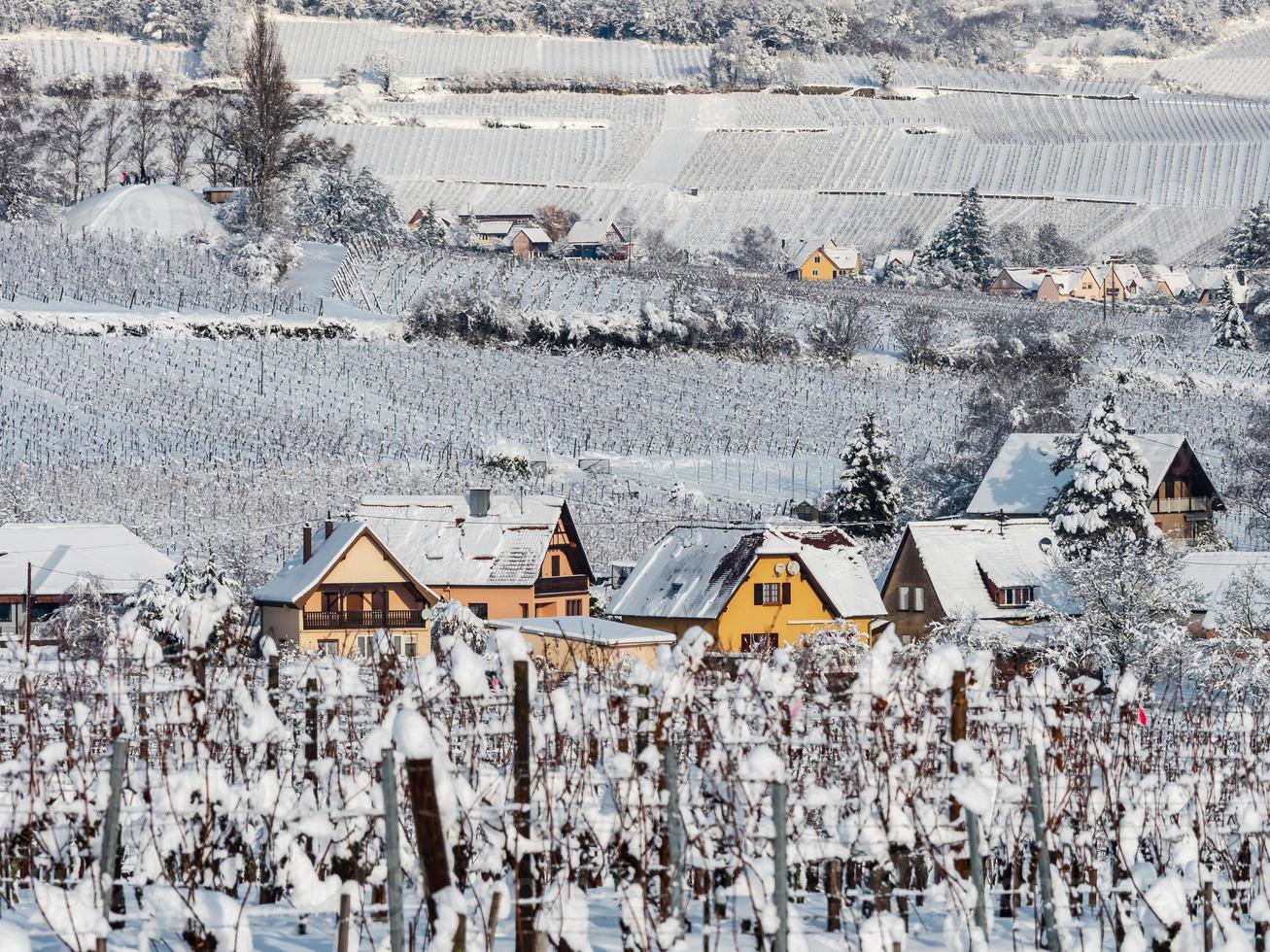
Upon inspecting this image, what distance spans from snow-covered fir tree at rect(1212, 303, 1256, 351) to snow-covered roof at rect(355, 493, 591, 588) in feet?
146

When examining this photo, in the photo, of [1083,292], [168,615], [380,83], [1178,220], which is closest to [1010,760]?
[168,615]

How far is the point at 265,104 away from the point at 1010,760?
63769mm

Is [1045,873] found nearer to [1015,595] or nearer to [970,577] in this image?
[970,577]

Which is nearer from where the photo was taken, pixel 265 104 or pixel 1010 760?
pixel 1010 760

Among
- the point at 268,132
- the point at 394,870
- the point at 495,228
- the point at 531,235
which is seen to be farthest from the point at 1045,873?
the point at 495,228

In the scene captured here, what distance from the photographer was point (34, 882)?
7.73 metres

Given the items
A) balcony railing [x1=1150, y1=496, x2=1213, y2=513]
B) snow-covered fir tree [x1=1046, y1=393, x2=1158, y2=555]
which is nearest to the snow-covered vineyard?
snow-covered fir tree [x1=1046, y1=393, x2=1158, y2=555]

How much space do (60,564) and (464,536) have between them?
6845 millimetres

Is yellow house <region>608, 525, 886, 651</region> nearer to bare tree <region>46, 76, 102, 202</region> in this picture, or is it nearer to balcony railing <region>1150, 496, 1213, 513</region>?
balcony railing <region>1150, 496, 1213, 513</region>

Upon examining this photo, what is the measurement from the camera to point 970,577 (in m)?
34.2

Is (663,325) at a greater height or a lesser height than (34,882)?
greater

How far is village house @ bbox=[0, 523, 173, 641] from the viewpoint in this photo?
31.2m

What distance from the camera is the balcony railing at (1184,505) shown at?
141 feet

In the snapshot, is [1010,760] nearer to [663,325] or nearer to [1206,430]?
[1206,430]
